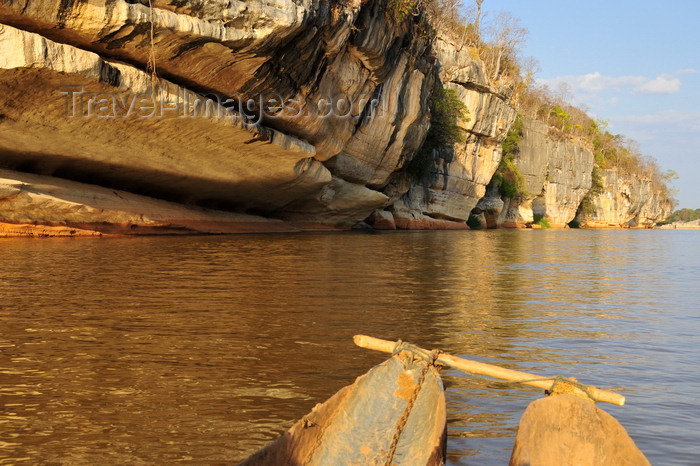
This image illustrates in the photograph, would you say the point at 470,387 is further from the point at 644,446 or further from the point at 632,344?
the point at 632,344

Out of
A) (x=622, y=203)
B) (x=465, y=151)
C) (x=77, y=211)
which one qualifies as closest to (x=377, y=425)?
(x=77, y=211)

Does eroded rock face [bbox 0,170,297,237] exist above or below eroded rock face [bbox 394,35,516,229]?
below

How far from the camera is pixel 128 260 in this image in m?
10.6

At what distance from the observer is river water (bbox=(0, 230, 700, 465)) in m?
3.25

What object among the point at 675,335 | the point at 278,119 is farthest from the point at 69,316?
the point at 278,119

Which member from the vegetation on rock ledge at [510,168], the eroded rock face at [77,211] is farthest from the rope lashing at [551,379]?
the vegetation on rock ledge at [510,168]

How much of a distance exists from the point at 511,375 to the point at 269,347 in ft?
7.72

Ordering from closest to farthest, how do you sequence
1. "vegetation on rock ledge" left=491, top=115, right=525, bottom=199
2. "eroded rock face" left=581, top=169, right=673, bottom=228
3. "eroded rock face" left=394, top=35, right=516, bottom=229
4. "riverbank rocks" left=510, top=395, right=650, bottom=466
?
"riverbank rocks" left=510, top=395, right=650, bottom=466
"eroded rock face" left=394, top=35, right=516, bottom=229
"vegetation on rock ledge" left=491, top=115, right=525, bottom=199
"eroded rock face" left=581, top=169, right=673, bottom=228

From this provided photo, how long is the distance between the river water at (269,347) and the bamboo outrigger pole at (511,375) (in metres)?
0.34

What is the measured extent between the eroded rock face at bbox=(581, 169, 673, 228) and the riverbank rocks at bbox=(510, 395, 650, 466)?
200 ft

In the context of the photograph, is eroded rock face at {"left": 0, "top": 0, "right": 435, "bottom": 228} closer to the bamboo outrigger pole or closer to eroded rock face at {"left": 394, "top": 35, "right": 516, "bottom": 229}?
eroded rock face at {"left": 394, "top": 35, "right": 516, "bottom": 229}

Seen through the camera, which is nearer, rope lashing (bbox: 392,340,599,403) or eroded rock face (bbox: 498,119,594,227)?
rope lashing (bbox: 392,340,599,403)

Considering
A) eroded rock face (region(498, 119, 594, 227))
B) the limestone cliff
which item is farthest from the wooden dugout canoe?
eroded rock face (region(498, 119, 594, 227))

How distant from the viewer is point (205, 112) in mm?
13938
